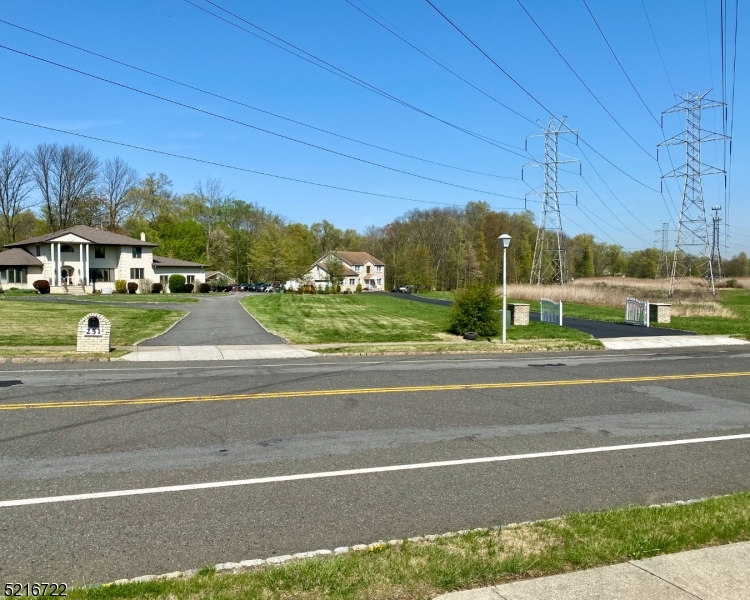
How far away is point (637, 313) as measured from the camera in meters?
32.1

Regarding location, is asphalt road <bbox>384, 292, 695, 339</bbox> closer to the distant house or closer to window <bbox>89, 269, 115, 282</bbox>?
window <bbox>89, 269, 115, 282</bbox>

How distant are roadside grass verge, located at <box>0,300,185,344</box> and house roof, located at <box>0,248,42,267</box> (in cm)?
2585

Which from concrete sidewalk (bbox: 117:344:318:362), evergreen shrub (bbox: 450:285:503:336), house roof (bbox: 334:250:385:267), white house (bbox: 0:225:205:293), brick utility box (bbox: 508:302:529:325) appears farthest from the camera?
house roof (bbox: 334:250:385:267)

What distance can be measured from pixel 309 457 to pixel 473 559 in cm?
307

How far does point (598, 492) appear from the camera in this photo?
6.16 meters

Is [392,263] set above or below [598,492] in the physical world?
above

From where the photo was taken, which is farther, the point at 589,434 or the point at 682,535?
the point at 589,434

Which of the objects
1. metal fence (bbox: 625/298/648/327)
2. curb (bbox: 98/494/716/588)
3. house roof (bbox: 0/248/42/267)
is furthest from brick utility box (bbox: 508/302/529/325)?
house roof (bbox: 0/248/42/267)

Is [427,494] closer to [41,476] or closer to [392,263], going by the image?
[41,476]

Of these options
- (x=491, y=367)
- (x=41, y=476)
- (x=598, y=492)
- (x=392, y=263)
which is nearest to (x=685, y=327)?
Result: (x=491, y=367)

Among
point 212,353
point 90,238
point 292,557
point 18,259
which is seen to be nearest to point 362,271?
point 90,238

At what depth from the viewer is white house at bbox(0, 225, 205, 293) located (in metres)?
58.0

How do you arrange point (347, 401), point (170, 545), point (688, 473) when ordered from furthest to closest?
point (347, 401), point (688, 473), point (170, 545)

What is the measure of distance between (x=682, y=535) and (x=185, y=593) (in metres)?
3.77
